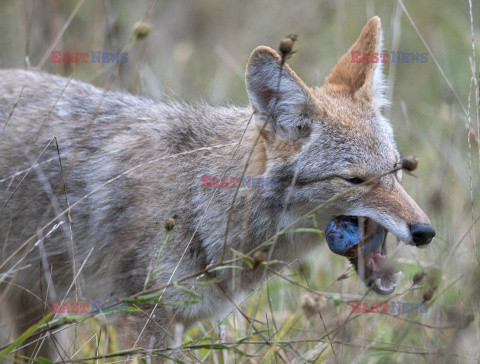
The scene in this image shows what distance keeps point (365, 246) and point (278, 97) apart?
3.44 ft

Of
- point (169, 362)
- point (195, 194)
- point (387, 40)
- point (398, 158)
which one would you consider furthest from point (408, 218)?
point (387, 40)

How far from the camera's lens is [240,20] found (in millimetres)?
9500

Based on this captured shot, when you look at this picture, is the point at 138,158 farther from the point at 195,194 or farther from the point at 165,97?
the point at 165,97

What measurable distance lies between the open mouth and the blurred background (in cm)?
25

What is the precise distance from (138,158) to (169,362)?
52.7 inches

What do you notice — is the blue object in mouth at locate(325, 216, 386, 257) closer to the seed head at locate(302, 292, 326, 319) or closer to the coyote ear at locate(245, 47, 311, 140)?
the coyote ear at locate(245, 47, 311, 140)

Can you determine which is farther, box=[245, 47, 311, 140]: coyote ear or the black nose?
box=[245, 47, 311, 140]: coyote ear

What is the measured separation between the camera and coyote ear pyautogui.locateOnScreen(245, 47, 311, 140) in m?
3.69

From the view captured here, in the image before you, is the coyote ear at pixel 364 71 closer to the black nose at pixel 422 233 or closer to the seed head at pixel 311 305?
the black nose at pixel 422 233

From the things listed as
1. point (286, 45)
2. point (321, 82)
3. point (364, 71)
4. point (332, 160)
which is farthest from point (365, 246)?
point (321, 82)

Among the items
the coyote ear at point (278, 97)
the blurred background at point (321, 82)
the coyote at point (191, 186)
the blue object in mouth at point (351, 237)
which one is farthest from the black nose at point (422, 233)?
the coyote ear at point (278, 97)

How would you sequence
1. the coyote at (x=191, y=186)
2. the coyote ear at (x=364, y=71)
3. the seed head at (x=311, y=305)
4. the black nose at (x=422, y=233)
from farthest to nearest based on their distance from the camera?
the coyote ear at (x=364, y=71), the coyote at (x=191, y=186), the black nose at (x=422, y=233), the seed head at (x=311, y=305)

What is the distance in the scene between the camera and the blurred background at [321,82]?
371 cm

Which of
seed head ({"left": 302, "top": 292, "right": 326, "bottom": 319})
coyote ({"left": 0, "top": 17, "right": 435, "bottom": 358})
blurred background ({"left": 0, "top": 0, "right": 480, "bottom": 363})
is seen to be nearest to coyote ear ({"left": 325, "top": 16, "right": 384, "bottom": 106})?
coyote ({"left": 0, "top": 17, "right": 435, "bottom": 358})
